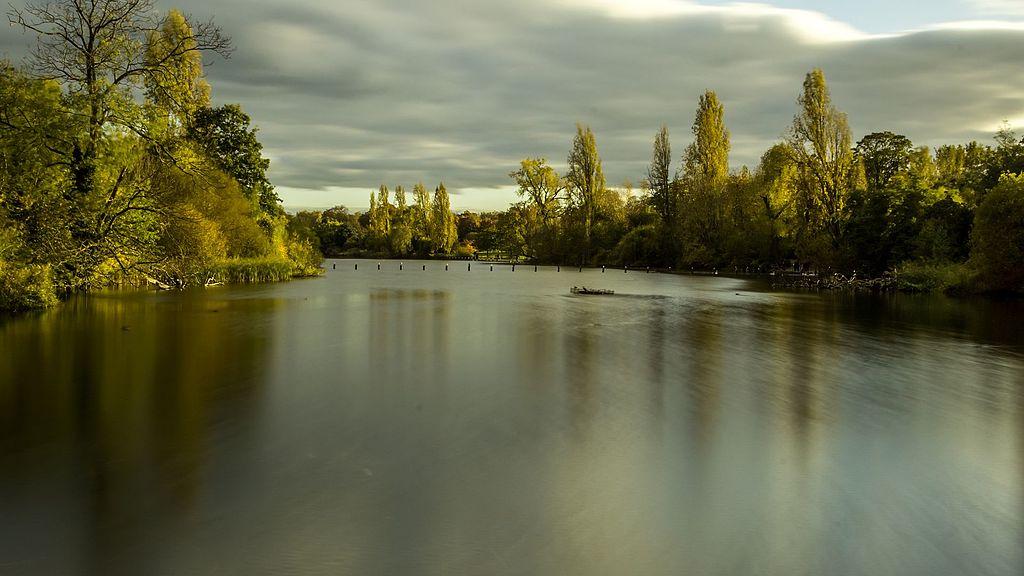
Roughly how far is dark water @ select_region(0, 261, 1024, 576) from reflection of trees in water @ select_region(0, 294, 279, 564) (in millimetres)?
49

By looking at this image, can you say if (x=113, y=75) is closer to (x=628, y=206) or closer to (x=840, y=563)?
(x=840, y=563)

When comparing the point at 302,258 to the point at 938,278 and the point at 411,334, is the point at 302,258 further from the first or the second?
the point at 938,278

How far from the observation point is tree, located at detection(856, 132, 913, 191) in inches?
2283

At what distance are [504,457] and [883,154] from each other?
62.5 m

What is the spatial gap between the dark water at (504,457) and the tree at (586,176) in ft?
213

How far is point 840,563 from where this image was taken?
16.6 ft

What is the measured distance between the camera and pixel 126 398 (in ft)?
34.1

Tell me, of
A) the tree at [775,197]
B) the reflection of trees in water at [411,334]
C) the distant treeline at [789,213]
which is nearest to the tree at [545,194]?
the distant treeline at [789,213]

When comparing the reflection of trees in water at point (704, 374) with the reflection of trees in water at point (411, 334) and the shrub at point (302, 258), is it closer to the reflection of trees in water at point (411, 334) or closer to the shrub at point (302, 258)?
the reflection of trees in water at point (411, 334)

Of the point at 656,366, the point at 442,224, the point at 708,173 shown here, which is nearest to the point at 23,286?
the point at 656,366

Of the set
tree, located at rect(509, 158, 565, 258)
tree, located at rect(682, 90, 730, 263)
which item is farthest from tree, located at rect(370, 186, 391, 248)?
tree, located at rect(682, 90, 730, 263)

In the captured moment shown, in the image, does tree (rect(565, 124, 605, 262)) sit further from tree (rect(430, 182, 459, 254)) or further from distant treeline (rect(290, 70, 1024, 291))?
tree (rect(430, 182, 459, 254))

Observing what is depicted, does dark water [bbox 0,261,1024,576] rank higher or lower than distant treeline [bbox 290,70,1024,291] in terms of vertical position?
lower

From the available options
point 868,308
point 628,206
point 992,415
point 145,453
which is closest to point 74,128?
point 145,453
